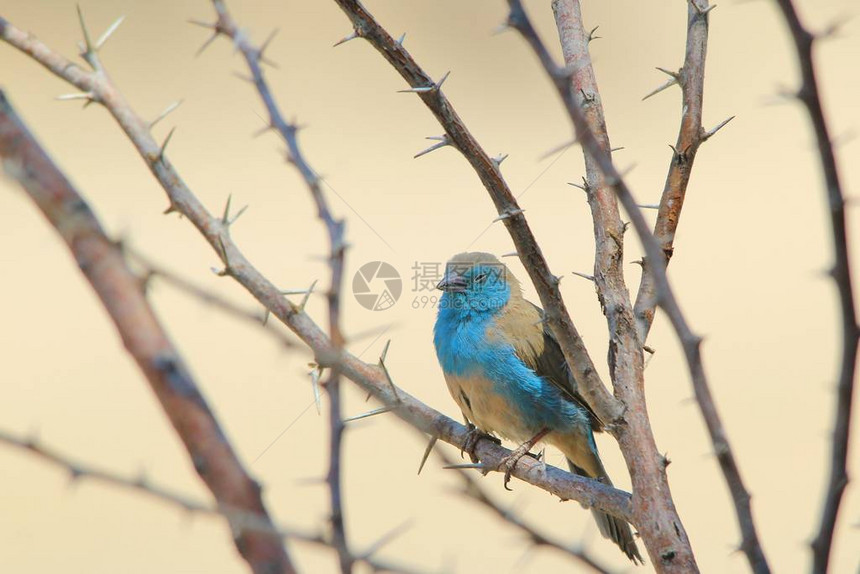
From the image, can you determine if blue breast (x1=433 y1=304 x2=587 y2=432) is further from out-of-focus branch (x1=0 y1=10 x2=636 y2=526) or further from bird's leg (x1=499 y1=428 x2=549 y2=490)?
out-of-focus branch (x1=0 y1=10 x2=636 y2=526)

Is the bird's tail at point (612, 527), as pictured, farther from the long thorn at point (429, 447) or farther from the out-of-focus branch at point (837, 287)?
the out-of-focus branch at point (837, 287)

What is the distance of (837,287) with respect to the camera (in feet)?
3.42

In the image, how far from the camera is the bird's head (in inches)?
181

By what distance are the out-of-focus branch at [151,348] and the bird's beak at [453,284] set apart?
369cm

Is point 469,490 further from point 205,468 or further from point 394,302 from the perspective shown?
point 394,302

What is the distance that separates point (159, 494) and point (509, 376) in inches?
134

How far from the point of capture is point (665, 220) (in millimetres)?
3053

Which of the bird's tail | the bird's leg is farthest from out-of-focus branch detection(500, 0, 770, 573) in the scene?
the bird's tail

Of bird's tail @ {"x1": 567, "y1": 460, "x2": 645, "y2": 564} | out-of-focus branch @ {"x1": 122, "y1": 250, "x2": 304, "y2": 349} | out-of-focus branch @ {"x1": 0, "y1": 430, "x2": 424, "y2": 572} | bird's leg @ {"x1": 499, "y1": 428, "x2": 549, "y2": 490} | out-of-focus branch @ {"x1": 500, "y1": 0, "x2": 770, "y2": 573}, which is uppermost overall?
bird's tail @ {"x1": 567, "y1": 460, "x2": 645, "y2": 564}

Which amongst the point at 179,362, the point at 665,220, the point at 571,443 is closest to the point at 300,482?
the point at 179,362

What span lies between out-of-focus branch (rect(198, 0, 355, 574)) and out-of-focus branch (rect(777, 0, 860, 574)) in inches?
Answer: 22.2

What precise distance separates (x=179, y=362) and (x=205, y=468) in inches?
4.2

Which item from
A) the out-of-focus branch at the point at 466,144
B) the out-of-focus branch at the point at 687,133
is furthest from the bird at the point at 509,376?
the out-of-focus branch at the point at 466,144

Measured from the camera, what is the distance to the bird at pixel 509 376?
418 centimetres
